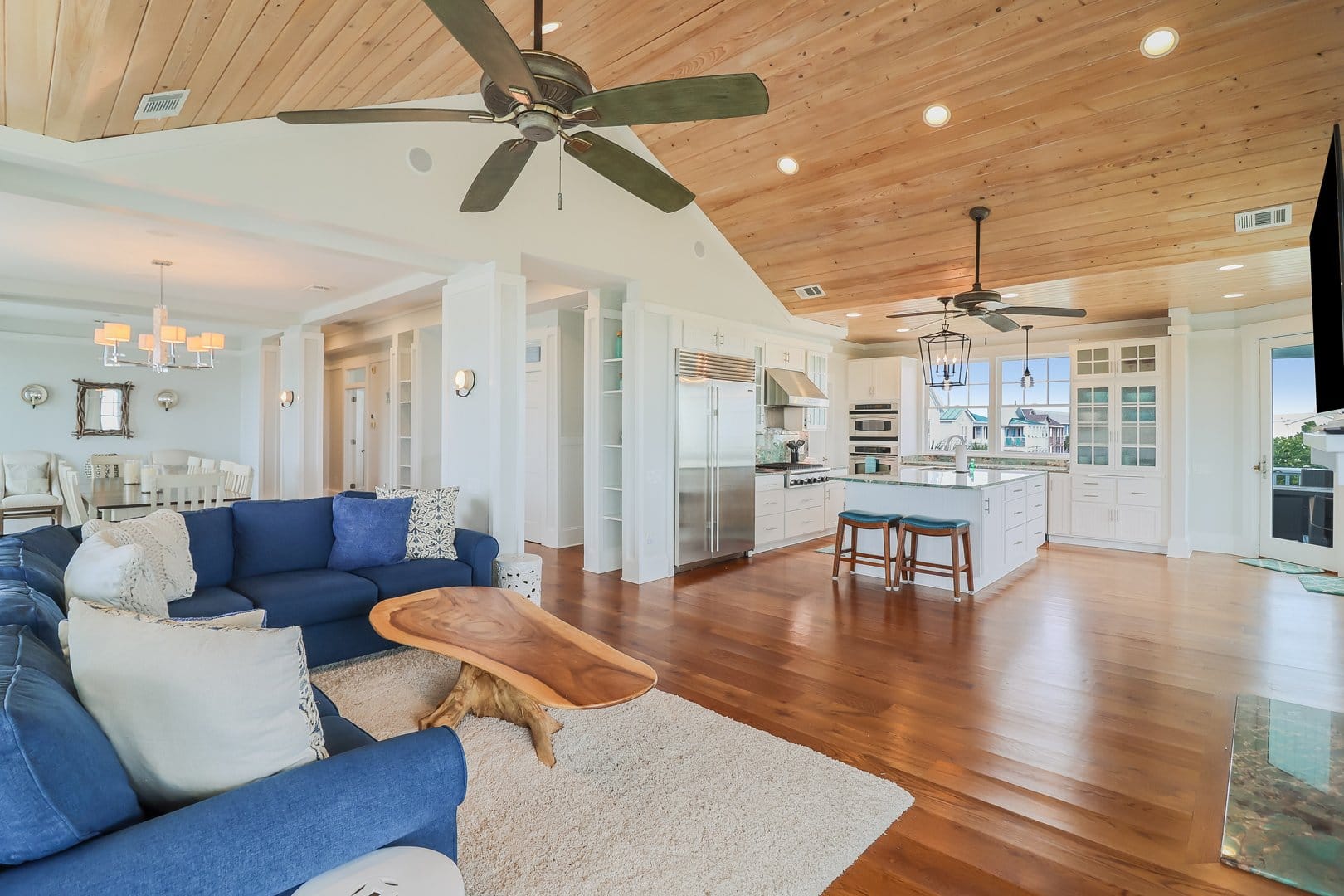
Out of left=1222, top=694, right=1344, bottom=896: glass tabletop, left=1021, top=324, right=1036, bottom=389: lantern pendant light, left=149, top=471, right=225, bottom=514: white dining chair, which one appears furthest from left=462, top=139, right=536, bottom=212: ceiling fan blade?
left=1021, top=324, right=1036, bottom=389: lantern pendant light

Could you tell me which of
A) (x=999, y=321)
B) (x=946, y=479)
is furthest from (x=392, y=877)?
(x=946, y=479)

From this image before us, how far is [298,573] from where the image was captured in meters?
3.71

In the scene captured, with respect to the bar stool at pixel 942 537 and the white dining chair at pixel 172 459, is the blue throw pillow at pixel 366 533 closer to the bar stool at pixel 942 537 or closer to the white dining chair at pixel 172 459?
the bar stool at pixel 942 537

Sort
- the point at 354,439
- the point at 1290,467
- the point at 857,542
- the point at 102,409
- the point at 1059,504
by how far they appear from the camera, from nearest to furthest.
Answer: the point at 857,542, the point at 1290,467, the point at 1059,504, the point at 102,409, the point at 354,439

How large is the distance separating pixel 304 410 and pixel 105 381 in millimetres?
3612

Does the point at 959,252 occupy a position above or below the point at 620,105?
above

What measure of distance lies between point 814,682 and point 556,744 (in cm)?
141

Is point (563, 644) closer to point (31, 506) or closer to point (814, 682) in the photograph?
point (814, 682)

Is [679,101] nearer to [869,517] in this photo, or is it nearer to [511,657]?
[511,657]

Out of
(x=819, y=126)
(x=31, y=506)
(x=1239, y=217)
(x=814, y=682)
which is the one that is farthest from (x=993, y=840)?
(x=31, y=506)

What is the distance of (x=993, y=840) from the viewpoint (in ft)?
6.82

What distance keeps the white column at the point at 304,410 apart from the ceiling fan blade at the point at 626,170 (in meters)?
5.95

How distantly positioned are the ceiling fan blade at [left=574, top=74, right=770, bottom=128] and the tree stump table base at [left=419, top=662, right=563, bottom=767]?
7.45 feet

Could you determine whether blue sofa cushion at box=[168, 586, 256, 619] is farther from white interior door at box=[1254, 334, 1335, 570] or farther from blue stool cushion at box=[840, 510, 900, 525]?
white interior door at box=[1254, 334, 1335, 570]
